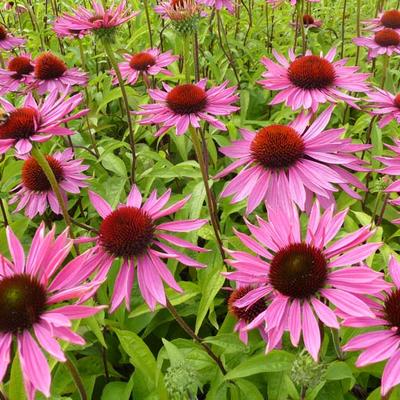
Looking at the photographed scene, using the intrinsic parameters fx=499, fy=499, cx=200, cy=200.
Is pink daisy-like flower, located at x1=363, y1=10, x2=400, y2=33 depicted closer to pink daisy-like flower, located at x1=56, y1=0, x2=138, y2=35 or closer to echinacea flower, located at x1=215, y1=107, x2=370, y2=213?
pink daisy-like flower, located at x1=56, y1=0, x2=138, y2=35

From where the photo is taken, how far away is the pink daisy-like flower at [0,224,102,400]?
2.54ft

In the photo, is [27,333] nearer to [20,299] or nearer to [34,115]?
[20,299]

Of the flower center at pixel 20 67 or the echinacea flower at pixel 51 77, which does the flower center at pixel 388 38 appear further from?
the flower center at pixel 20 67

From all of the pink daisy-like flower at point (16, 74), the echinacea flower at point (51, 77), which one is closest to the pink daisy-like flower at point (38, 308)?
the echinacea flower at point (51, 77)

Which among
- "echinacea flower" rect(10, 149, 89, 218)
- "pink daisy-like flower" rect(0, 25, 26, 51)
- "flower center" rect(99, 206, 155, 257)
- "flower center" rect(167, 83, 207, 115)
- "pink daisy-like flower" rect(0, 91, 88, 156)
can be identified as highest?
"pink daisy-like flower" rect(0, 91, 88, 156)

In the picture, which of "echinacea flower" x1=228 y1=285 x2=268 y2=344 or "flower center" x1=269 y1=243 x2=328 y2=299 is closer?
"flower center" x1=269 y1=243 x2=328 y2=299

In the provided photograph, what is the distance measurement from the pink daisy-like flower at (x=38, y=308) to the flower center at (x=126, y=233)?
0.12 metres

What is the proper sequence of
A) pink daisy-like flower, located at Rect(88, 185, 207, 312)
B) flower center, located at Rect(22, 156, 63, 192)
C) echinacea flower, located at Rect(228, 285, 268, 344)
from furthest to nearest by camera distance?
flower center, located at Rect(22, 156, 63, 192) < echinacea flower, located at Rect(228, 285, 268, 344) < pink daisy-like flower, located at Rect(88, 185, 207, 312)

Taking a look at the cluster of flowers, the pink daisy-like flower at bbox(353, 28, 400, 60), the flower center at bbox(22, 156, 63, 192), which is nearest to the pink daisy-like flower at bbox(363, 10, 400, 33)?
the pink daisy-like flower at bbox(353, 28, 400, 60)

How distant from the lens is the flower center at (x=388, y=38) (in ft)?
7.09

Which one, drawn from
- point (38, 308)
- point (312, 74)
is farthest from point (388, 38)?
point (38, 308)

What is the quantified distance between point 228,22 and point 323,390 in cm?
297

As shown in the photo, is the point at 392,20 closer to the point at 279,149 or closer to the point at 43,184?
the point at 279,149

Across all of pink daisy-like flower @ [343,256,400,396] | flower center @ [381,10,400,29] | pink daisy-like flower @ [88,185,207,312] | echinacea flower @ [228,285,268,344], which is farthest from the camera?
flower center @ [381,10,400,29]
